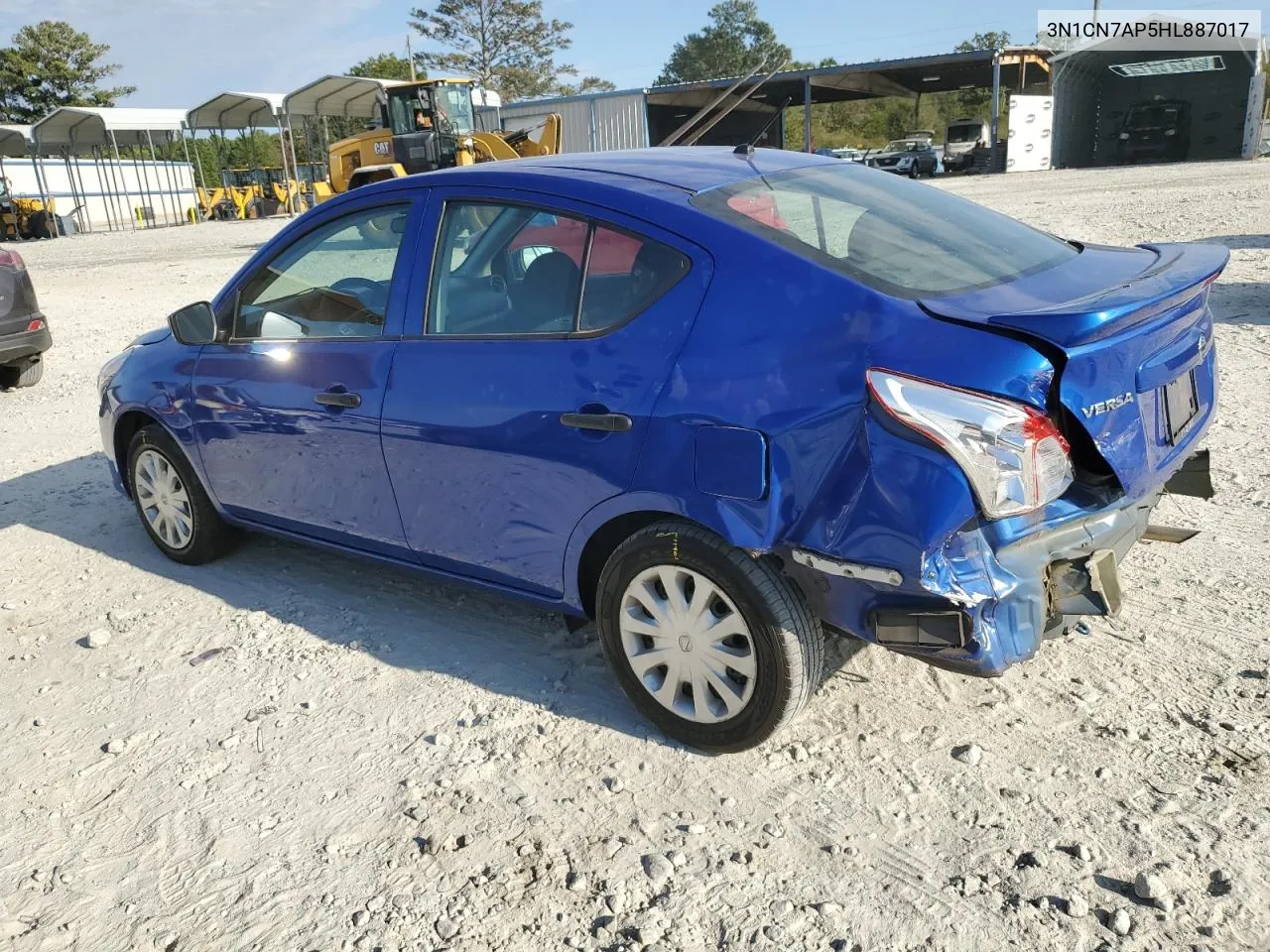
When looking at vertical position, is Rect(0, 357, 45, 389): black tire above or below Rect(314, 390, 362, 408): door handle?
below

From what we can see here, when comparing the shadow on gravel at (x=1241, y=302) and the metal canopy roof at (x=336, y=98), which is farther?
the metal canopy roof at (x=336, y=98)

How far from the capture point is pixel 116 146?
120 ft

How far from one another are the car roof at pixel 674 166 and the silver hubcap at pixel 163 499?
6.92ft

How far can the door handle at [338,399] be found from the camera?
142 inches

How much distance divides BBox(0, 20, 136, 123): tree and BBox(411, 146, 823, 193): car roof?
215ft

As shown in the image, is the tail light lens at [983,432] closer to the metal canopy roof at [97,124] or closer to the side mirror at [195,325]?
the side mirror at [195,325]

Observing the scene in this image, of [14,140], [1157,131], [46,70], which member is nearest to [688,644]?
[1157,131]

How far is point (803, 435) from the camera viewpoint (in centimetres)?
256

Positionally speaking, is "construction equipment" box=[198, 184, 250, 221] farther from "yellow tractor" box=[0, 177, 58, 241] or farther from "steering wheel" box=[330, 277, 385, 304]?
"steering wheel" box=[330, 277, 385, 304]

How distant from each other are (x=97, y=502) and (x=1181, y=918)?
5751 mm

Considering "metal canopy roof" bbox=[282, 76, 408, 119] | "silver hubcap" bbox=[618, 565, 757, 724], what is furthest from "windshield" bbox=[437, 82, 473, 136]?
"silver hubcap" bbox=[618, 565, 757, 724]

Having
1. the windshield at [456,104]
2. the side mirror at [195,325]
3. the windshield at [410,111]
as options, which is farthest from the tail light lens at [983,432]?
the windshield at [410,111]

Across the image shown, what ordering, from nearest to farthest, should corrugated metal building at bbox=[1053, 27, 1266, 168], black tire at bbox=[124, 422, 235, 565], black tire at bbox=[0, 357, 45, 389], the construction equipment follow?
black tire at bbox=[124, 422, 235, 565] < black tire at bbox=[0, 357, 45, 389] < corrugated metal building at bbox=[1053, 27, 1266, 168] < the construction equipment

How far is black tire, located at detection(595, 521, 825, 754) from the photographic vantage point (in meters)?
2.73
